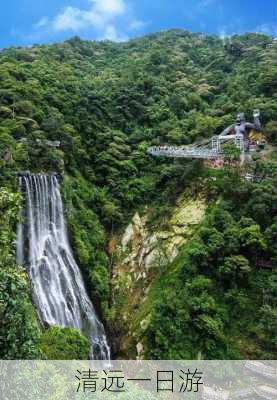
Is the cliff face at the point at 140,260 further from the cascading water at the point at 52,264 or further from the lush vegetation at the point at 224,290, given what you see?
the cascading water at the point at 52,264

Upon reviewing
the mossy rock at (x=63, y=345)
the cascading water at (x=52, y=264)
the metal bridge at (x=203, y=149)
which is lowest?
the mossy rock at (x=63, y=345)

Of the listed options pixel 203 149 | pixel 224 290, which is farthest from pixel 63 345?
pixel 203 149

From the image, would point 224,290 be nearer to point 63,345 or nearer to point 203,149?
point 63,345

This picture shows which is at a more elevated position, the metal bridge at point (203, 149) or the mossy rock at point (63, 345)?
the metal bridge at point (203, 149)

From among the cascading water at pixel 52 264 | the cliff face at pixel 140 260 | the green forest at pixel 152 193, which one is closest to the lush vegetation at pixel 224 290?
the green forest at pixel 152 193

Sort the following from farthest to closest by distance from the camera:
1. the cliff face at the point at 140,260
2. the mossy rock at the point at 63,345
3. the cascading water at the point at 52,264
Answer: the cliff face at the point at 140,260, the cascading water at the point at 52,264, the mossy rock at the point at 63,345

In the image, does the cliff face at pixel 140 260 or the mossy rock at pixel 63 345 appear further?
the cliff face at pixel 140 260

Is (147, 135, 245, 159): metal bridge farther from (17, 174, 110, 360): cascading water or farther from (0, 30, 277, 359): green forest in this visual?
(17, 174, 110, 360): cascading water
